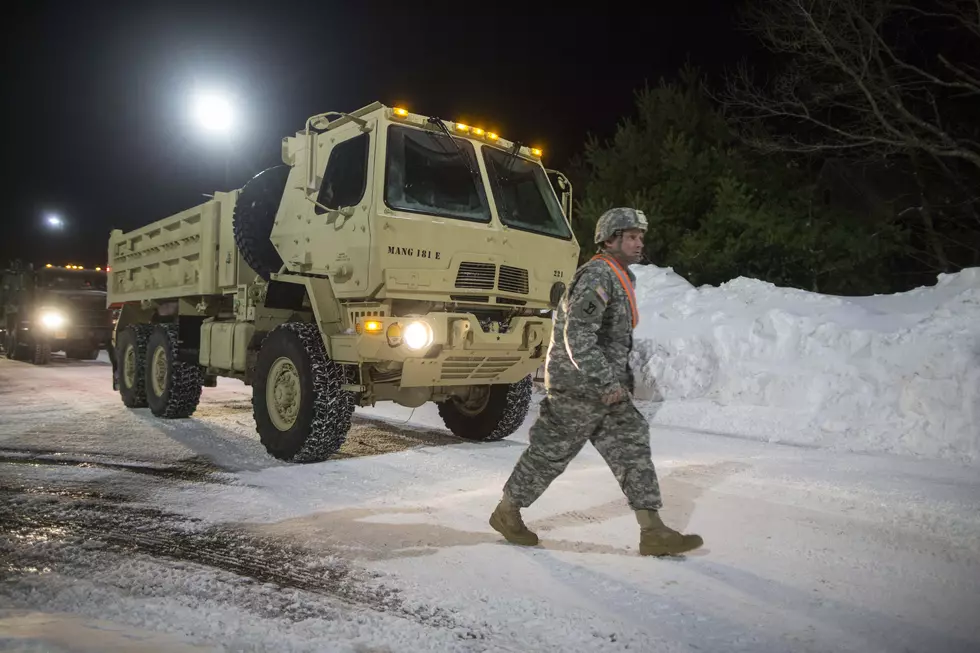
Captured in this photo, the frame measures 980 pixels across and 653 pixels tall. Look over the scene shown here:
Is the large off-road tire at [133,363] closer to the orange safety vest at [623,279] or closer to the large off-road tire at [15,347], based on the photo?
the orange safety vest at [623,279]

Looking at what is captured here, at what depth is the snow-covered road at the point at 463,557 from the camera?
9.66 ft

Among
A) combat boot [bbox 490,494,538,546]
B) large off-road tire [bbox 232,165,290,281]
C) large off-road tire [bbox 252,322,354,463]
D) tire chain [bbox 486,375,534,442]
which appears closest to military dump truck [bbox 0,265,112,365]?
large off-road tire [bbox 232,165,290,281]

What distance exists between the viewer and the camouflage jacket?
384 centimetres

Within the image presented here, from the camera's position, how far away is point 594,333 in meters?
3.87

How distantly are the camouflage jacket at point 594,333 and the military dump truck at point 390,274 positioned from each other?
6.17ft

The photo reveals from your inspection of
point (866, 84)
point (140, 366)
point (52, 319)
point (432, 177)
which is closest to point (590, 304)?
point (432, 177)

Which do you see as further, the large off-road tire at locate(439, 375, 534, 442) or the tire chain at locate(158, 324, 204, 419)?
the tire chain at locate(158, 324, 204, 419)

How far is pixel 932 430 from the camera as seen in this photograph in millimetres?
6941

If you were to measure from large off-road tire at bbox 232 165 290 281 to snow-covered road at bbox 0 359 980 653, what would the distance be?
1.99m

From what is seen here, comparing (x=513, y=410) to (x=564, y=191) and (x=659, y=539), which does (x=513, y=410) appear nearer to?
(x=564, y=191)

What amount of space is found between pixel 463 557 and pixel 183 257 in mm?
6572

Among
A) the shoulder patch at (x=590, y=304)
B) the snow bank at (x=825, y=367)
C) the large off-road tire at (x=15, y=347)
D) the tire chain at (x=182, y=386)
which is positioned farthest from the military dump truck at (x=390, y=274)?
the large off-road tire at (x=15, y=347)

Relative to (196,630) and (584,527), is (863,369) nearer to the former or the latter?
(584,527)

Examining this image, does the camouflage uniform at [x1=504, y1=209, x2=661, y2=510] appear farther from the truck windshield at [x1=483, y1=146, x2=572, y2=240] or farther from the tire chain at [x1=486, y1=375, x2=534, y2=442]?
the tire chain at [x1=486, y1=375, x2=534, y2=442]
